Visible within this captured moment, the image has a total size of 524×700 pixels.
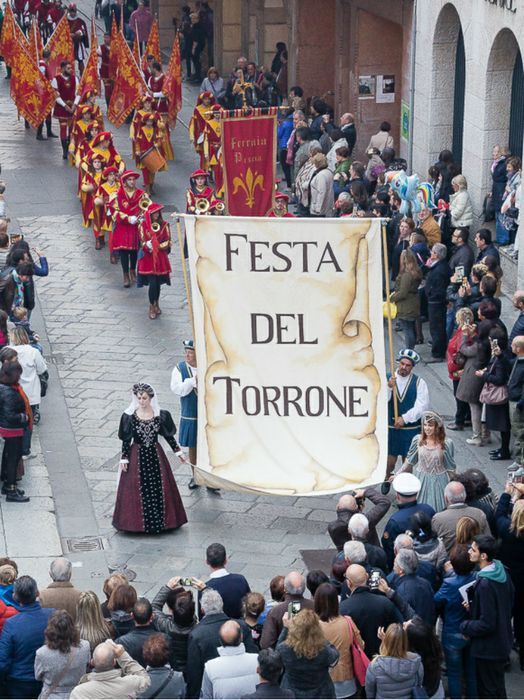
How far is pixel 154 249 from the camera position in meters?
19.2

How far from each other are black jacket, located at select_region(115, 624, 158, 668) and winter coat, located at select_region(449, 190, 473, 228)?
418 inches

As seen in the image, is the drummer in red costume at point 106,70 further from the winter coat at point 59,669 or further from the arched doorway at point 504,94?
the winter coat at point 59,669

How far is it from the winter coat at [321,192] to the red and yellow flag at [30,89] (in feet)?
24.8

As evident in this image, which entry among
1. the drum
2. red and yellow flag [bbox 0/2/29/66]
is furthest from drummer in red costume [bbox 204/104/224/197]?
red and yellow flag [bbox 0/2/29/66]

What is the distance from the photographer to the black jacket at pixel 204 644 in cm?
983

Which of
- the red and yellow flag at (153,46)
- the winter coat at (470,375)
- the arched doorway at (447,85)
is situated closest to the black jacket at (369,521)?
the winter coat at (470,375)

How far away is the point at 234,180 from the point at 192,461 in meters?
5.29

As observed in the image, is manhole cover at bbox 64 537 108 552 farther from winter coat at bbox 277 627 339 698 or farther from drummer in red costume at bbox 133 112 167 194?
drummer in red costume at bbox 133 112 167 194

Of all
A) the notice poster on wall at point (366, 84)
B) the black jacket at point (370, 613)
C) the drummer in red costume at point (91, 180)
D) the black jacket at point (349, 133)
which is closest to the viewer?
the black jacket at point (370, 613)

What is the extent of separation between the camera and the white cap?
12.0m

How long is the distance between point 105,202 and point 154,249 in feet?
Answer: 8.25

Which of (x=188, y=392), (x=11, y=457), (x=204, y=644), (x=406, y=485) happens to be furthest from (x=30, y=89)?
(x=204, y=644)

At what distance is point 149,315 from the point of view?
19.7m

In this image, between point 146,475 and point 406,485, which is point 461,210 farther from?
point 406,485
